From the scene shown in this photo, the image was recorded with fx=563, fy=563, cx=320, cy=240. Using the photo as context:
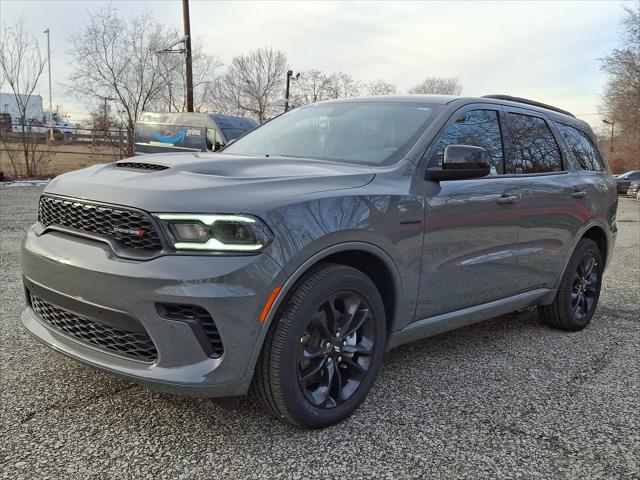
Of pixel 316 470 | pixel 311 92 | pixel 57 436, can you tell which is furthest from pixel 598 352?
pixel 311 92

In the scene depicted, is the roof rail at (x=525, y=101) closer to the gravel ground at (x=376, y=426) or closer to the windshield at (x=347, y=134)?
the windshield at (x=347, y=134)

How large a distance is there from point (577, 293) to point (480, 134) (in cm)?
186

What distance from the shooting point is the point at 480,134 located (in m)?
3.72

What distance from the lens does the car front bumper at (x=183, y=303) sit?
2273mm

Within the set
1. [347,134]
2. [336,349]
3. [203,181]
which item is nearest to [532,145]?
[347,134]

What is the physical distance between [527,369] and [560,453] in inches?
45.0

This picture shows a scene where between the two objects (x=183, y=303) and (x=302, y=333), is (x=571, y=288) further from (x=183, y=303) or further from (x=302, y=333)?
(x=183, y=303)

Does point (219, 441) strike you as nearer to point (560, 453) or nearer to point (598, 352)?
point (560, 453)

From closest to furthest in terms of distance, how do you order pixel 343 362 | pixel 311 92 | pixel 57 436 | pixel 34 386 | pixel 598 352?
pixel 57 436, pixel 343 362, pixel 34 386, pixel 598 352, pixel 311 92

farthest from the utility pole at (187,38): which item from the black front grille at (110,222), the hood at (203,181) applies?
the black front grille at (110,222)

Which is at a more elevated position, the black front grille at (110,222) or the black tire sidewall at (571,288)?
the black front grille at (110,222)

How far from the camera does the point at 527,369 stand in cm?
Answer: 375

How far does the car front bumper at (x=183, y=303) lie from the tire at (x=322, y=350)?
0.14m

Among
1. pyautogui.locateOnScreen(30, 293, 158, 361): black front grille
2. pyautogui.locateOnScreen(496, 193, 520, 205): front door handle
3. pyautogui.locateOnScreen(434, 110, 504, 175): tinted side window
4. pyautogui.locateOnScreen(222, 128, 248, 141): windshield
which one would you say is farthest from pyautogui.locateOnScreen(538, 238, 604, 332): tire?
pyautogui.locateOnScreen(222, 128, 248, 141): windshield
